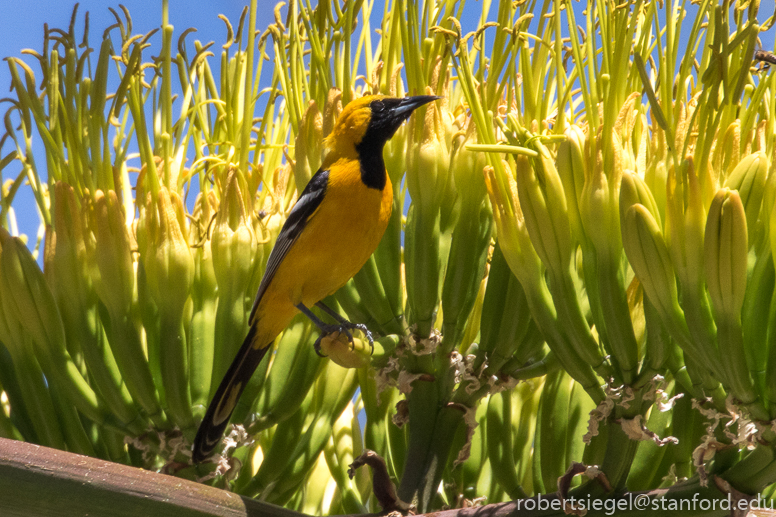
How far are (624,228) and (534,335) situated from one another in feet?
1.07

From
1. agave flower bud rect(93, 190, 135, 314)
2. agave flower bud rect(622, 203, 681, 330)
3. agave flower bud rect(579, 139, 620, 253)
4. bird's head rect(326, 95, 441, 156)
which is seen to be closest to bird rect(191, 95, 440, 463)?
bird's head rect(326, 95, 441, 156)

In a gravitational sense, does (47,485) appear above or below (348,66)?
below

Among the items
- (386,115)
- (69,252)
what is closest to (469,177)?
(386,115)

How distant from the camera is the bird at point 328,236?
121 centimetres

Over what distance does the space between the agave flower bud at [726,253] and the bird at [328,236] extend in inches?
19.8

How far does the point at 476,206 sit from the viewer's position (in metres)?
1.24

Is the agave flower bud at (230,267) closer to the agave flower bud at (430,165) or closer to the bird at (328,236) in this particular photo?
the bird at (328,236)

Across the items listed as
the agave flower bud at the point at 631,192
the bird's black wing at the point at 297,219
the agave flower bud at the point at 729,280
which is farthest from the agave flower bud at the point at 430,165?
the agave flower bud at the point at 729,280

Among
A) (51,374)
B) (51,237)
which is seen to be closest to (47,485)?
(51,374)

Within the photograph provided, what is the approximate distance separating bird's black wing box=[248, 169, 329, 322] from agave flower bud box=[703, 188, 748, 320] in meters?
0.70

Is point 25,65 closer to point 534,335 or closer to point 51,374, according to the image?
point 51,374

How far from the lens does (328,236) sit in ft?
4.53

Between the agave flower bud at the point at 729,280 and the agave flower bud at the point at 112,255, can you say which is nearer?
the agave flower bud at the point at 729,280

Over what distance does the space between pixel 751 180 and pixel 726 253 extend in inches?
4.7
